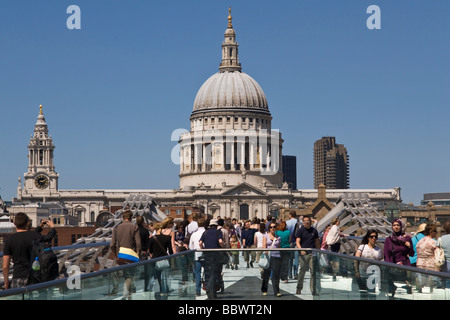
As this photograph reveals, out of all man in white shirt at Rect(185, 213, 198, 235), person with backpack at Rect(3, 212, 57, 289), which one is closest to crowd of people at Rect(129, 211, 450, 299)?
man in white shirt at Rect(185, 213, 198, 235)

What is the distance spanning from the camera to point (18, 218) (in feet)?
58.5

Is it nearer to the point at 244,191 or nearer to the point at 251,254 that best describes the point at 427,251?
the point at 251,254

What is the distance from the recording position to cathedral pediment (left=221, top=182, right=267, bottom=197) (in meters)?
187

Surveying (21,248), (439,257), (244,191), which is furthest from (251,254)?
(244,191)

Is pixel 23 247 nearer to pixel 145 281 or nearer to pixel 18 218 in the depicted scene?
pixel 18 218

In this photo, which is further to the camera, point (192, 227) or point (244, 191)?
point (244, 191)

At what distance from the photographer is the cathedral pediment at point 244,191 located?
187250 millimetres

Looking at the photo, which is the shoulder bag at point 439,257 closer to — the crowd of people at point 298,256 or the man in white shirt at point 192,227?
the crowd of people at point 298,256

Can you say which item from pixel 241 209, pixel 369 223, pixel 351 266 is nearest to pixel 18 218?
pixel 351 266

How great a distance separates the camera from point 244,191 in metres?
189

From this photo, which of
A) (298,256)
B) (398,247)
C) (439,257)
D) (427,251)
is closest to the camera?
(439,257)

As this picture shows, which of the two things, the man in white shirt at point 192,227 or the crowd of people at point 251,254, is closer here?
the crowd of people at point 251,254

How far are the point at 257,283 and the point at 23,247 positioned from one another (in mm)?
6171

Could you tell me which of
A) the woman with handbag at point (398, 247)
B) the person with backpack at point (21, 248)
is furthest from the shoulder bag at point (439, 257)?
the person with backpack at point (21, 248)
